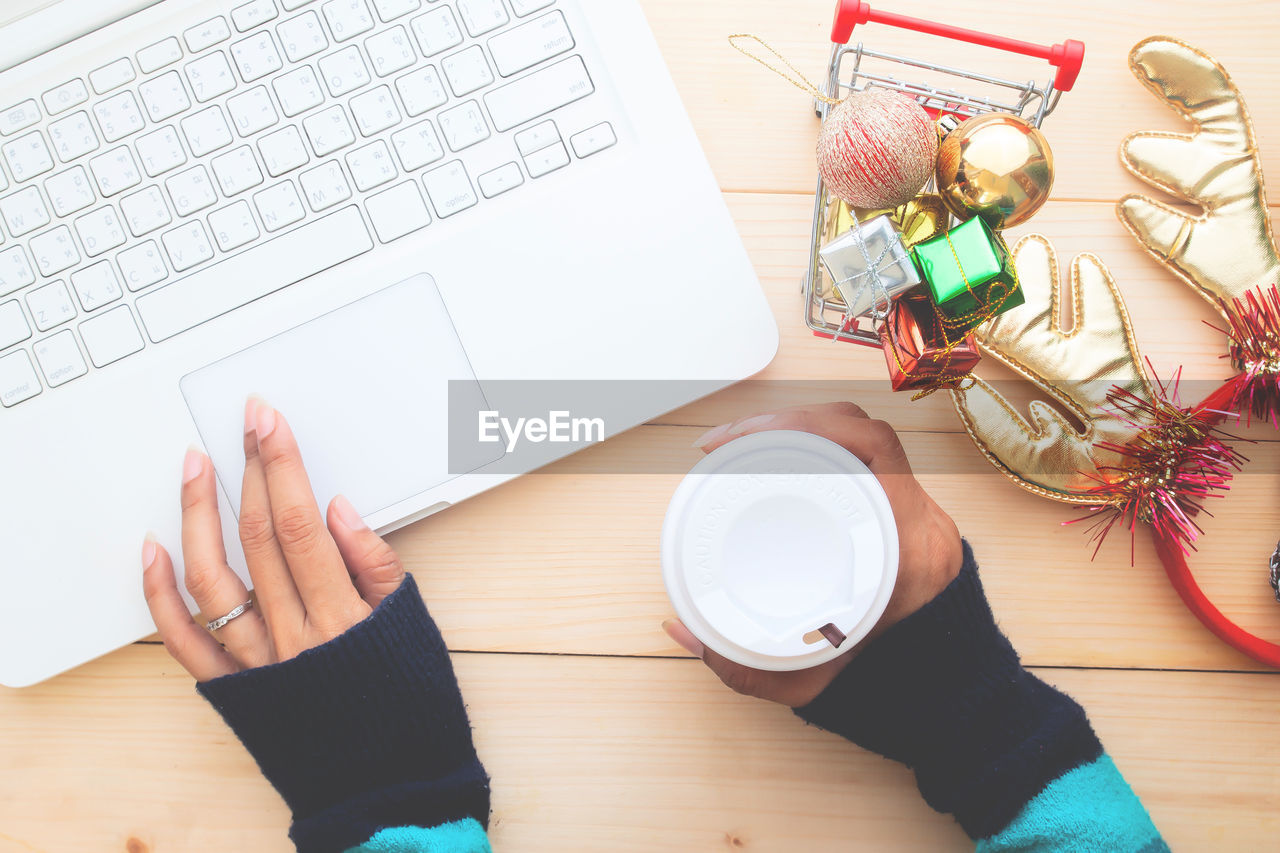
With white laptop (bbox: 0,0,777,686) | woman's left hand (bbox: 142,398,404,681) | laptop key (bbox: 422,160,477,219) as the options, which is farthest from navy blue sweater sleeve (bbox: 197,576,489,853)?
laptop key (bbox: 422,160,477,219)

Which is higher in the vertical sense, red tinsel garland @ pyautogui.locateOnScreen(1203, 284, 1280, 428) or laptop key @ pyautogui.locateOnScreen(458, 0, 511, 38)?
laptop key @ pyautogui.locateOnScreen(458, 0, 511, 38)

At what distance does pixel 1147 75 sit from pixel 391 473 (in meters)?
0.55

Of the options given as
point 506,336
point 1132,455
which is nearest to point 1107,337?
point 1132,455

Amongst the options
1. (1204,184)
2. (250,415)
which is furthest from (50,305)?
(1204,184)

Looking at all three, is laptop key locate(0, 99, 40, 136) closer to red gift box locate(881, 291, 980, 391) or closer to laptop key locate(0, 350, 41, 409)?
laptop key locate(0, 350, 41, 409)

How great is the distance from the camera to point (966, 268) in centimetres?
36

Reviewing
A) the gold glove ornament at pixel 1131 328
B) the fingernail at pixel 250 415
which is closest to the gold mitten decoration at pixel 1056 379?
the gold glove ornament at pixel 1131 328

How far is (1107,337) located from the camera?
1.71 feet

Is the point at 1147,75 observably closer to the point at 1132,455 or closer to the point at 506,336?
the point at 1132,455

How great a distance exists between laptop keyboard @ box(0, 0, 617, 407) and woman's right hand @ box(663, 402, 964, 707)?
201 millimetres

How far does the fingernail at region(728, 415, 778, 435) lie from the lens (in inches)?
19.2

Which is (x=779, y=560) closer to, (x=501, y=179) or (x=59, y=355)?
(x=501, y=179)

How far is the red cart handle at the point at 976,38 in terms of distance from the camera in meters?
0.42

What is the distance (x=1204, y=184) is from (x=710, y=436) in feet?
1.19
